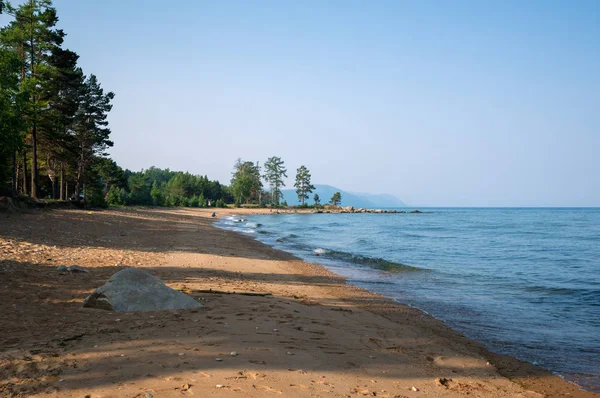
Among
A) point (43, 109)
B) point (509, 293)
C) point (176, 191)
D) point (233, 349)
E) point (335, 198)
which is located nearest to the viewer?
point (233, 349)

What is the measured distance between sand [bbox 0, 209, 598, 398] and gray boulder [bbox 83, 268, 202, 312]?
9.8 inches

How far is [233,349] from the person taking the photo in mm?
5035

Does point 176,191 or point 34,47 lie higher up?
point 34,47

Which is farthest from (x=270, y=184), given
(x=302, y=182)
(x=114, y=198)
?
(x=114, y=198)

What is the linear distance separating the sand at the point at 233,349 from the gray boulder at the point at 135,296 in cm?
25

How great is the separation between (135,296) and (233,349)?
260 centimetres

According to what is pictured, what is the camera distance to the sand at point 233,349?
3.97m

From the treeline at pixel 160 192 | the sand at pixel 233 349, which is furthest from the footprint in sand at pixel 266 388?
the treeline at pixel 160 192

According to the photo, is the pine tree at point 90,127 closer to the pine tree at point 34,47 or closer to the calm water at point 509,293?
the pine tree at point 34,47

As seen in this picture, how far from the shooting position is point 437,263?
19.6m

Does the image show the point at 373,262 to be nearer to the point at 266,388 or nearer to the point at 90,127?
the point at 266,388

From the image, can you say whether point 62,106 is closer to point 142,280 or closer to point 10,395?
point 142,280

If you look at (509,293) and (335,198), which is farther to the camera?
(335,198)

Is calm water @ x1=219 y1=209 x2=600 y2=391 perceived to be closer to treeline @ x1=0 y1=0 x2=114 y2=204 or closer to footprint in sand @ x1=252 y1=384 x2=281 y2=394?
footprint in sand @ x1=252 y1=384 x2=281 y2=394
